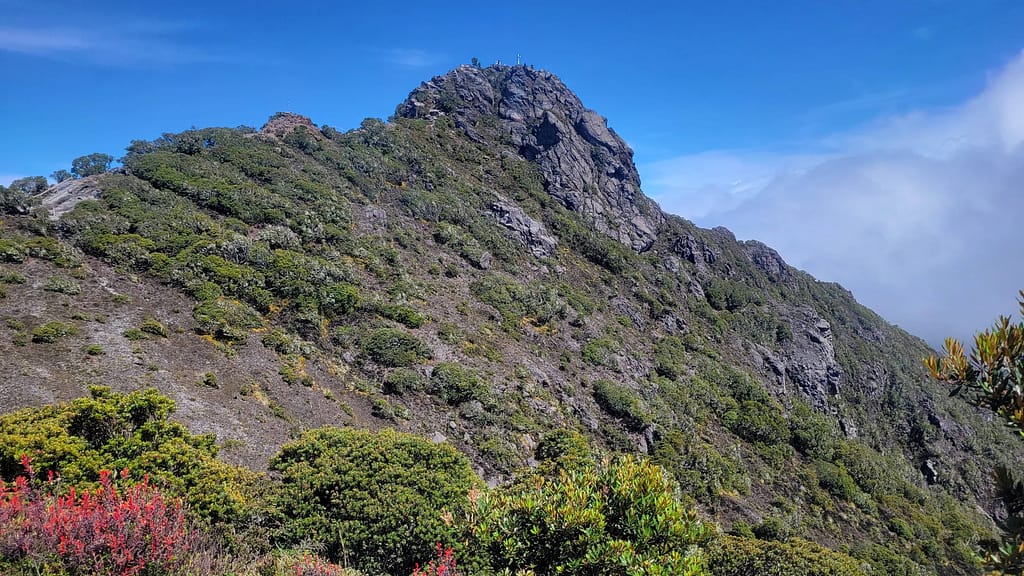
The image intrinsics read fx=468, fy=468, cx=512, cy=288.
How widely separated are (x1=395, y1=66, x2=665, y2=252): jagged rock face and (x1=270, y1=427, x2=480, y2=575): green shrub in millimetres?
50744

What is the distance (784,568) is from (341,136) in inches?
2033

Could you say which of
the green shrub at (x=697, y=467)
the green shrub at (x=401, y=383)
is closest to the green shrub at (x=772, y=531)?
the green shrub at (x=697, y=467)

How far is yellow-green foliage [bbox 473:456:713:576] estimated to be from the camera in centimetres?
607

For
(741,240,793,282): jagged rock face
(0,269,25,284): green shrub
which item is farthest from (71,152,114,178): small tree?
(741,240,793,282): jagged rock face

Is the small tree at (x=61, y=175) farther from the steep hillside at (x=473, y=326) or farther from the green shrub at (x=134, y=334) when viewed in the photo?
the green shrub at (x=134, y=334)

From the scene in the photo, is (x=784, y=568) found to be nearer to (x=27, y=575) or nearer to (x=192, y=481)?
(x=192, y=481)

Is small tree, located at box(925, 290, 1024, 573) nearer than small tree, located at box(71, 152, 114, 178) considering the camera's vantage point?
Yes

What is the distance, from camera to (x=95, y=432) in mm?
9305

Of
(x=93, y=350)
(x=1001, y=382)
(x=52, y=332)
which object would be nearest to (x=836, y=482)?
(x=1001, y=382)

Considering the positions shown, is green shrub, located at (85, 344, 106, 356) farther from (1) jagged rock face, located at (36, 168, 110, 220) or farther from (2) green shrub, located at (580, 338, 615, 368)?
(2) green shrub, located at (580, 338, 615, 368)

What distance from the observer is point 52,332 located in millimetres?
15188

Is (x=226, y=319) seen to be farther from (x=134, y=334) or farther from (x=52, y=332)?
(x=52, y=332)

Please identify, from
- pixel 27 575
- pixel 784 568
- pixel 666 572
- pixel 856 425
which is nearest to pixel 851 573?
pixel 784 568

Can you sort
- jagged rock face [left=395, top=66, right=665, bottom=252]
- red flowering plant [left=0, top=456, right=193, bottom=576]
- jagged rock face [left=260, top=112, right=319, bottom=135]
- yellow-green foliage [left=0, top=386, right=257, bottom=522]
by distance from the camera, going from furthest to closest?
jagged rock face [left=395, top=66, right=665, bottom=252]
jagged rock face [left=260, top=112, right=319, bottom=135]
yellow-green foliage [left=0, top=386, right=257, bottom=522]
red flowering plant [left=0, top=456, right=193, bottom=576]
